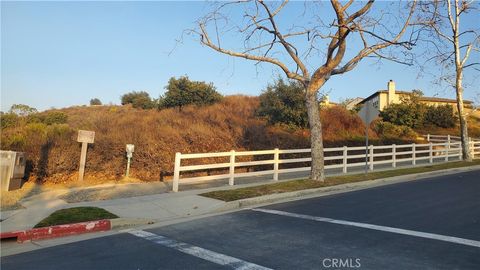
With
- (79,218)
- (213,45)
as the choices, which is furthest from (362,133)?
(79,218)

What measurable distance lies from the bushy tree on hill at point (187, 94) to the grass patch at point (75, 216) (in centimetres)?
2606

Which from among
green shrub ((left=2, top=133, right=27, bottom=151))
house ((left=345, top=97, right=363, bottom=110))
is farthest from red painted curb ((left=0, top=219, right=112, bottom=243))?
house ((left=345, top=97, right=363, bottom=110))

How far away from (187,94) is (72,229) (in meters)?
28.1

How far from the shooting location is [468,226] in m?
8.18

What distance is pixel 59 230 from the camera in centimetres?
820

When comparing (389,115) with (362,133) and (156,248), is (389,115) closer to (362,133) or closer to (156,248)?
(362,133)

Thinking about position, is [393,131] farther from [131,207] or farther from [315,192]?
[131,207]

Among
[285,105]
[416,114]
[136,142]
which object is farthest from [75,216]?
[416,114]

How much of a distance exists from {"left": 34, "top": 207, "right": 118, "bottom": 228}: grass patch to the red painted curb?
28cm

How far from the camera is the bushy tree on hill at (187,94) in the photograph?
118 ft

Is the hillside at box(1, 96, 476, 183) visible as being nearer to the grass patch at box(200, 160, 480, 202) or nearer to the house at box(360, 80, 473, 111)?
the grass patch at box(200, 160, 480, 202)

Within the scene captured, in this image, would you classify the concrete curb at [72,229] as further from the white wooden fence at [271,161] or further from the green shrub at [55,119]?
the green shrub at [55,119]

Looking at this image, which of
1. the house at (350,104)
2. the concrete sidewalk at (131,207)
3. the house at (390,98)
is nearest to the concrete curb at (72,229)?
the concrete sidewalk at (131,207)

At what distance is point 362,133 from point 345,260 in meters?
A: 25.1
